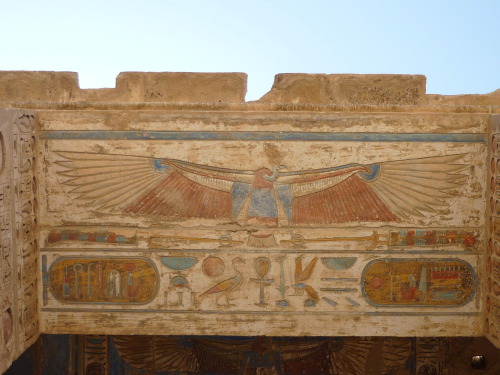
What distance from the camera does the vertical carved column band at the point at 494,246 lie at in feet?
10.7

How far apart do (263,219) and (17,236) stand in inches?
57.7

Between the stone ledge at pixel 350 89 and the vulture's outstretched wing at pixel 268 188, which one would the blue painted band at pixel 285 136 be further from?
the stone ledge at pixel 350 89

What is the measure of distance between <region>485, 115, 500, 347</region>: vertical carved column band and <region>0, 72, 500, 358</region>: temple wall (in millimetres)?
37

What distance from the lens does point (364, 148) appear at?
3.39 m

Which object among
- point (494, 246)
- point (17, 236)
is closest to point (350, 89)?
point (494, 246)

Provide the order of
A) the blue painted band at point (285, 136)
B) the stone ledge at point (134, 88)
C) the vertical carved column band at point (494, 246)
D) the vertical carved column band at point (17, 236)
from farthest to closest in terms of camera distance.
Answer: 1. the stone ledge at point (134, 88)
2. the blue painted band at point (285, 136)
3. the vertical carved column band at point (494, 246)
4. the vertical carved column band at point (17, 236)

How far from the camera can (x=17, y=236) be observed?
3.15m

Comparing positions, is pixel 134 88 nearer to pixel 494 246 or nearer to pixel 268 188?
pixel 268 188

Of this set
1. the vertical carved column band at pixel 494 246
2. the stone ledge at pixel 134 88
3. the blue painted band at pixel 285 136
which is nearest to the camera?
the vertical carved column band at pixel 494 246

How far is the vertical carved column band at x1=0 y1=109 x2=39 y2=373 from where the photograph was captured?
298 centimetres

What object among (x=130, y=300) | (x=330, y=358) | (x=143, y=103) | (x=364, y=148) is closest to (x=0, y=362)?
(x=130, y=300)

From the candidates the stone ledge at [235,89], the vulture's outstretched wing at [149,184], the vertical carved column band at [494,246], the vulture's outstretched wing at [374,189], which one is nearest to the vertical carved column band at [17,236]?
the vulture's outstretched wing at [149,184]

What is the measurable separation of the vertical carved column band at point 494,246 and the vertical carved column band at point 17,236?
9.29 ft

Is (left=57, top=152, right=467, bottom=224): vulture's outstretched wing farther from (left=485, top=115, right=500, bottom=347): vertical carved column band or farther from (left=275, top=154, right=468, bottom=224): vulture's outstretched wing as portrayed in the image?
(left=485, top=115, right=500, bottom=347): vertical carved column band
